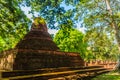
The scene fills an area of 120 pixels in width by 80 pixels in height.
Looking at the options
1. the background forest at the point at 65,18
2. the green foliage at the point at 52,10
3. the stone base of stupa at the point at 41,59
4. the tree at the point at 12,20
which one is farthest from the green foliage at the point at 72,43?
the green foliage at the point at 52,10

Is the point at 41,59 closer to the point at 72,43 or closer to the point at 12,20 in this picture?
the point at 12,20

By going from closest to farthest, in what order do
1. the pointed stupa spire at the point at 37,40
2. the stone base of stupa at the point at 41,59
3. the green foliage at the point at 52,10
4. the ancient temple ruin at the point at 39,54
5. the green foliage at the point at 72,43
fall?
1. the green foliage at the point at 52,10
2. the stone base of stupa at the point at 41,59
3. the ancient temple ruin at the point at 39,54
4. the pointed stupa spire at the point at 37,40
5. the green foliage at the point at 72,43

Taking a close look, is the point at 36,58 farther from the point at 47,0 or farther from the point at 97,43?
the point at 97,43

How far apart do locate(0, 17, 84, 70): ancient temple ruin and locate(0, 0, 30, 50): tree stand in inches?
56.5

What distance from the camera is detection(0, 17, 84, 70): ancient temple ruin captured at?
1919 centimetres

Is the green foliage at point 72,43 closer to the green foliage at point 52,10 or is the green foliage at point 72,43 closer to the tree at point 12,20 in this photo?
the tree at point 12,20

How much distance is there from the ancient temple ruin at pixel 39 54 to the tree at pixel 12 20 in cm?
143

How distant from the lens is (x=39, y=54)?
20.8m

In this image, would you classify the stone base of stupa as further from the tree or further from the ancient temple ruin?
the tree

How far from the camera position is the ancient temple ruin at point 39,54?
19.2 metres

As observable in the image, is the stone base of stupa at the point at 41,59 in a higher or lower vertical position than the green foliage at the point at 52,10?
lower

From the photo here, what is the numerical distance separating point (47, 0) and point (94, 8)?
12332 millimetres

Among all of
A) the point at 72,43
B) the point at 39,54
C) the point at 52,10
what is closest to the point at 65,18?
the point at 52,10

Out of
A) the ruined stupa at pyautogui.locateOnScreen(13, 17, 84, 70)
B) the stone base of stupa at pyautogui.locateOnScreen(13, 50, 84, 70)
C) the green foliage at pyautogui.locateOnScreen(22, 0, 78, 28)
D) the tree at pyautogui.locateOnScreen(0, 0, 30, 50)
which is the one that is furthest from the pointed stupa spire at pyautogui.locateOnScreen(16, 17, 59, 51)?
the green foliage at pyautogui.locateOnScreen(22, 0, 78, 28)
